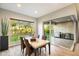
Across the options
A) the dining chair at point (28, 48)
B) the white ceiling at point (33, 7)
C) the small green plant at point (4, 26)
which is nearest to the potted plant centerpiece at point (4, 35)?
the small green plant at point (4, 26)

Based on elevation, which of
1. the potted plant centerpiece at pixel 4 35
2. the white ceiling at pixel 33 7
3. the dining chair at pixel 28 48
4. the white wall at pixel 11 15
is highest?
the white ceiling at pixel 33 7

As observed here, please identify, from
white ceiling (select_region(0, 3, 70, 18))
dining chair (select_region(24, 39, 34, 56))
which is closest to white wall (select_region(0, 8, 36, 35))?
white ceiling (select_region(0, 3, 70, 18))

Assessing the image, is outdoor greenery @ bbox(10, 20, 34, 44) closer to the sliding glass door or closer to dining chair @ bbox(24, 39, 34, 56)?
the sliding glass door

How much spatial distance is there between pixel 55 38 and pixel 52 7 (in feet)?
2.19

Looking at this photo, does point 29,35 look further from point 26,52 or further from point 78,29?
point 78,29

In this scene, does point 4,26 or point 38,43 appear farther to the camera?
point 38,43

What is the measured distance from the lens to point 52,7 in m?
2.18

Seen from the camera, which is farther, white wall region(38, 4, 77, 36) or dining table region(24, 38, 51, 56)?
dining table region(24, 38, 51, 56)

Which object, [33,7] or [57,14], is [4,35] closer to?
[33,7]

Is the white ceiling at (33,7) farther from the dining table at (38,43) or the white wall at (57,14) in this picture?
the dining table at (38,43)

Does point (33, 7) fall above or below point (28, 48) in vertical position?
above

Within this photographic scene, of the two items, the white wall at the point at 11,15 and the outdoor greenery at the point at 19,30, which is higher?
the white wall at the point at 11,15

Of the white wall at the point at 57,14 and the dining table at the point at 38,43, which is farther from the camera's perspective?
the dining table at the point at 38,43

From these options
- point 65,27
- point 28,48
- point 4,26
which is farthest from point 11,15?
point 65,27
